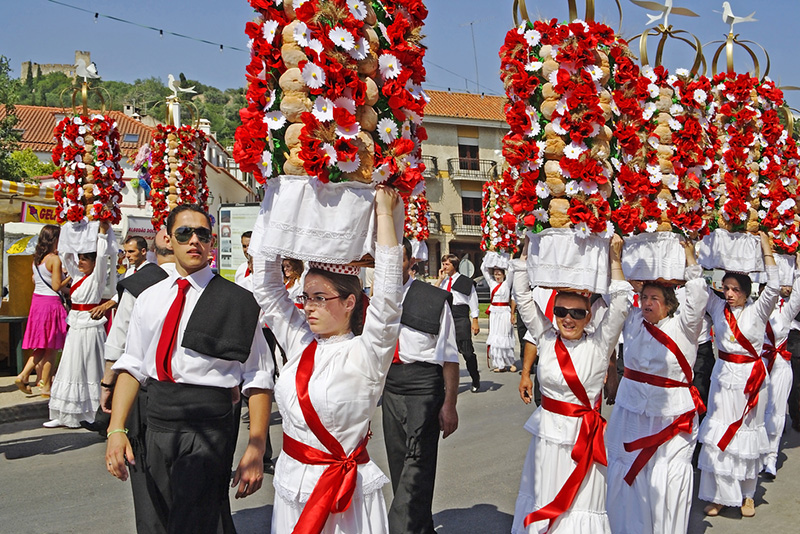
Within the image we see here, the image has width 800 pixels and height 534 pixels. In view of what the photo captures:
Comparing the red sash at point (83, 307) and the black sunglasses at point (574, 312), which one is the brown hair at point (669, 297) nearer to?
the black sunglasses at point (574, 312)

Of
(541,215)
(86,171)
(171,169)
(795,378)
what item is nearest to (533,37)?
(541,215)

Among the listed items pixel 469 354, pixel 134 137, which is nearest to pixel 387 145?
pixel 469 354

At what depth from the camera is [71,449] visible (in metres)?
9.05

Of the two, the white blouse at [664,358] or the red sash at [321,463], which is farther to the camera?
the white blouse at [664,358]

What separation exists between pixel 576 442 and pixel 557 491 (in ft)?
1.13

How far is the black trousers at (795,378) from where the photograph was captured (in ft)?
34.0

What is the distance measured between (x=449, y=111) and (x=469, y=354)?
39.2m

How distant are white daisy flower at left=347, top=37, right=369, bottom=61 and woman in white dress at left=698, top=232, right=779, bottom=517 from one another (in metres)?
4.92

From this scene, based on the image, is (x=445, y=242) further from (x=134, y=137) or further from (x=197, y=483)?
(x=197, y=483)

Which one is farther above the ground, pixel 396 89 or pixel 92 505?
pixel 396 89

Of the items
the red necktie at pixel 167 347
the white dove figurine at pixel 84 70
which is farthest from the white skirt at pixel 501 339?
the red necktie at pixel 167 347

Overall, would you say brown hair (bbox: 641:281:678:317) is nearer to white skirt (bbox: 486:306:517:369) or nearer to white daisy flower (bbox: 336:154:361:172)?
white daisy flower (bbox: 336:154:361:172)

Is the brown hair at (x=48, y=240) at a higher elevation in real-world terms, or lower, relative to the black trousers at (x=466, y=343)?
higher

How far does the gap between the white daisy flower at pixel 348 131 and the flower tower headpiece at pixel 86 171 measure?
7.39m
